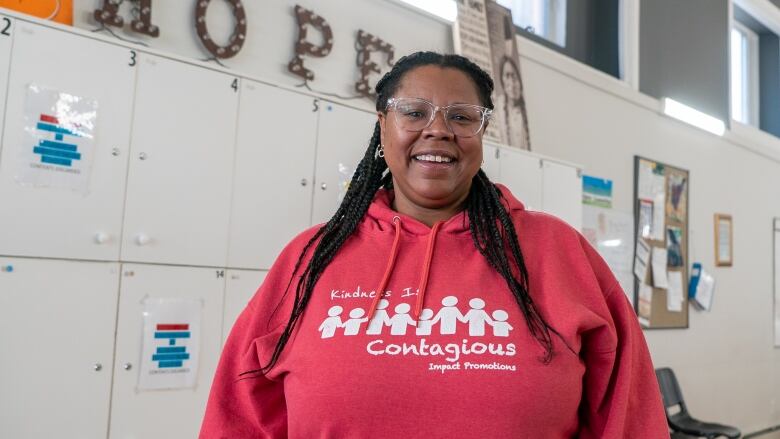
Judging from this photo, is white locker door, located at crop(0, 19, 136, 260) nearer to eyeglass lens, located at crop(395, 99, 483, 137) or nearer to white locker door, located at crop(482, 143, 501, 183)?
eyeglass lens, located at crop(395, 99, 483, 137)

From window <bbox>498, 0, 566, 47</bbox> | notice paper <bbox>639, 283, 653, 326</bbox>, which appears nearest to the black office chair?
notice paper <bbox>639, 283, 653, 326</bbox>

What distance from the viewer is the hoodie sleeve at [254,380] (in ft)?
3.80

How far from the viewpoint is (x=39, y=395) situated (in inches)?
63.4

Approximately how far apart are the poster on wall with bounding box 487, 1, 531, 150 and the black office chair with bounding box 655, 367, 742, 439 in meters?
1.69

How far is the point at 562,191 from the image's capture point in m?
3.03

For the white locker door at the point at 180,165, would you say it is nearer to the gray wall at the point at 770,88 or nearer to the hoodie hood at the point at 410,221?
the hoodie hood at the point at 410,221

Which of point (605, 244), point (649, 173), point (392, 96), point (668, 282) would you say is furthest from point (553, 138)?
point (392, 96)

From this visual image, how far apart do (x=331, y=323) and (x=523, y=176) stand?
6.24 feet

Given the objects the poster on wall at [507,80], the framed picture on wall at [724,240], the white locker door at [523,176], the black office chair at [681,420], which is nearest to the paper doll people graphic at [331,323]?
the white locker door at [523,176]

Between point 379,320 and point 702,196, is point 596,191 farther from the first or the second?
point 379,320

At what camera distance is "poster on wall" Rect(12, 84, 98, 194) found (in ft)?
5.32

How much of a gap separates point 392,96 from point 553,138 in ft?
8.89

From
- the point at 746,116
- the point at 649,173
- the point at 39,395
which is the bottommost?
the point at 39,395

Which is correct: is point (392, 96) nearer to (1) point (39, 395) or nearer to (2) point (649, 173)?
(1) point (39, 395)
